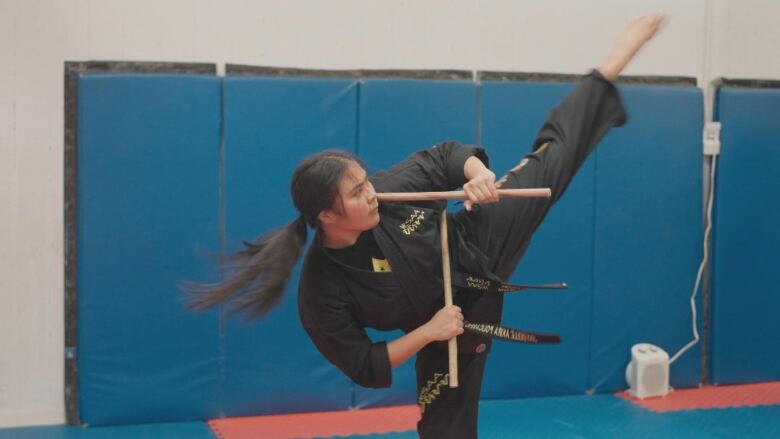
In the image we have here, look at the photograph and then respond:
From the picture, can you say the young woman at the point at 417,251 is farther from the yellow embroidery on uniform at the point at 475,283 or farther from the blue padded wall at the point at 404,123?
the blue padded wall at the point at 404,123

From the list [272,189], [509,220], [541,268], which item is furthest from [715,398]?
[509,220]

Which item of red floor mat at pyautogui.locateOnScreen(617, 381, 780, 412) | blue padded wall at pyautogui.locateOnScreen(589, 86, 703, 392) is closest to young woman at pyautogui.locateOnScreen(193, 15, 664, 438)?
blue padded wall at pyautogui.locateOnScreen(589, 86, 703, 392)

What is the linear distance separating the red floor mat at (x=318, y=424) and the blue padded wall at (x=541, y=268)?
2.10ft

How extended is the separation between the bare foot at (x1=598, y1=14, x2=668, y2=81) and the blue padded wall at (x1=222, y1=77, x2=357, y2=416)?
2.19 m

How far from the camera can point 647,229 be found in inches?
237

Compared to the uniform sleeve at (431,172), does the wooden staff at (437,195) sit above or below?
below

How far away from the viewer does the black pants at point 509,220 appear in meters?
3.37

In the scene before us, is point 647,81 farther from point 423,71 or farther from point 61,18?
point 61,18

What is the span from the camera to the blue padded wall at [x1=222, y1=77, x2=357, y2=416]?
5.33 metres

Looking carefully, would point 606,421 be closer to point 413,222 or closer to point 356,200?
point 413,222

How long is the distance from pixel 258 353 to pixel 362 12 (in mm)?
2000

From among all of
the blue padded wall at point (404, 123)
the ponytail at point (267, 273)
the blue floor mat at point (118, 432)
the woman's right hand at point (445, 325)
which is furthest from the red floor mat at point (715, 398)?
the ponytail at point (267, 273)

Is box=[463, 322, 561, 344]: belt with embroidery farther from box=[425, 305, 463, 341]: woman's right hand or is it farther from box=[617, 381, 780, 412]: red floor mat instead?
box=[617, 381, 780, 412]: red floor mat

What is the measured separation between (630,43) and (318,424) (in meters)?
2.85
